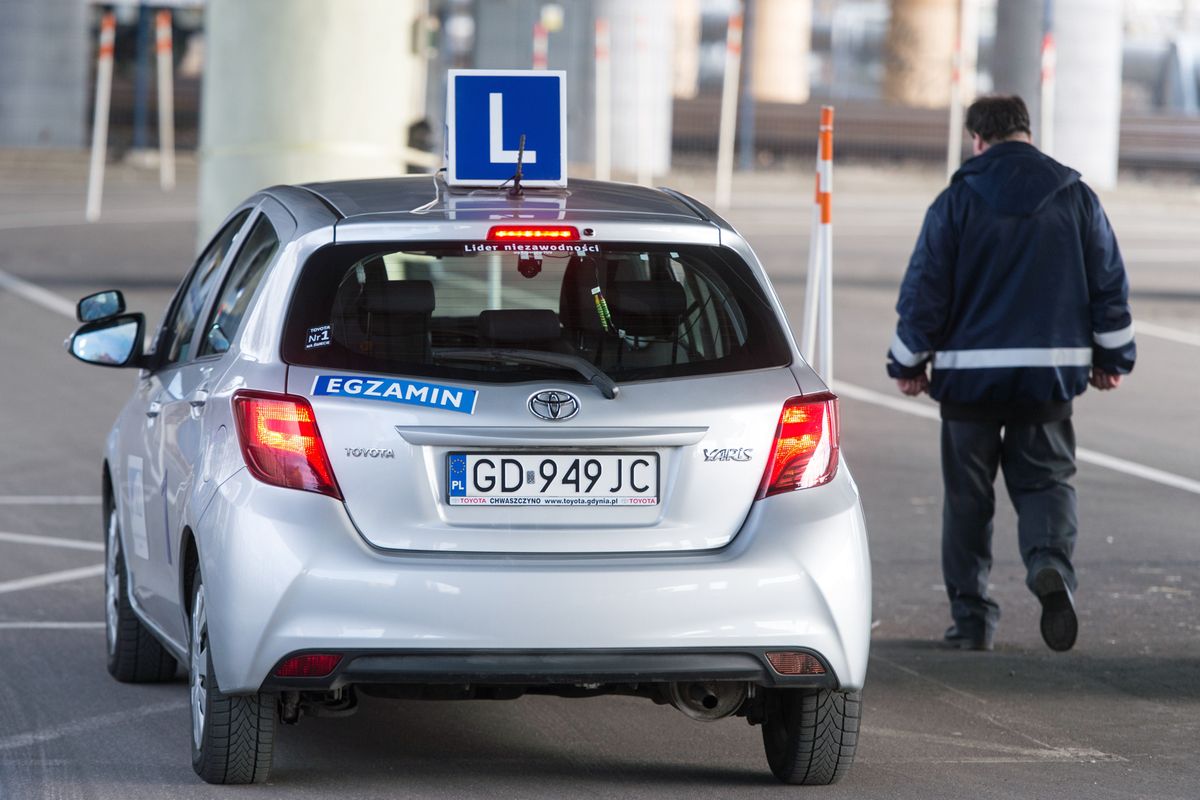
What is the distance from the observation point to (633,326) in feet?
18.6

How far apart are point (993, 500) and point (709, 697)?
240 cm

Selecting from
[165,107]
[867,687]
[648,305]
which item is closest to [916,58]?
[165,107]

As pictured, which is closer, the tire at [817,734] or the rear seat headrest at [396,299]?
the rear seat headrest at [396,299]

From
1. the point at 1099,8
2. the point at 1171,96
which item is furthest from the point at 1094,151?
the point at 1171,96

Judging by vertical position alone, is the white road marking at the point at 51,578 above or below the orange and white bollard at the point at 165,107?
below

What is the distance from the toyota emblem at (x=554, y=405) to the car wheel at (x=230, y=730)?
3.23 ft

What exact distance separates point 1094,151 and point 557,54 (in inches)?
340

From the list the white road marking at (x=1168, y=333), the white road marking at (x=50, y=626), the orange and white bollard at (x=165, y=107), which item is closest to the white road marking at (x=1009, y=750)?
the white road marking at (x=50, y=626)

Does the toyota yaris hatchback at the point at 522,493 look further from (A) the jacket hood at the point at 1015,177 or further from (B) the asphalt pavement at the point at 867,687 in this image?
(A) the jacket hood at the point at 1015,177

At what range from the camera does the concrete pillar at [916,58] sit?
158 ft

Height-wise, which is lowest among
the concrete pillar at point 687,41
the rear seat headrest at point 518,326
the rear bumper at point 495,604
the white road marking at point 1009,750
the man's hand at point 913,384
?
the white road marking at point 1009,750

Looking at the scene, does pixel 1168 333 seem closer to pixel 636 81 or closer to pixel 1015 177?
pixel 1015 177

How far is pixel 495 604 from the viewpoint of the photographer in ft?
17.2

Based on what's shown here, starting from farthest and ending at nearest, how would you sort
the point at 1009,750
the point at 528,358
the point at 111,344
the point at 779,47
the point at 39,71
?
the point at 779,47 → the point at 39,71 → the point at 111,344 → the point at 1009,750 → the point at 528,358
